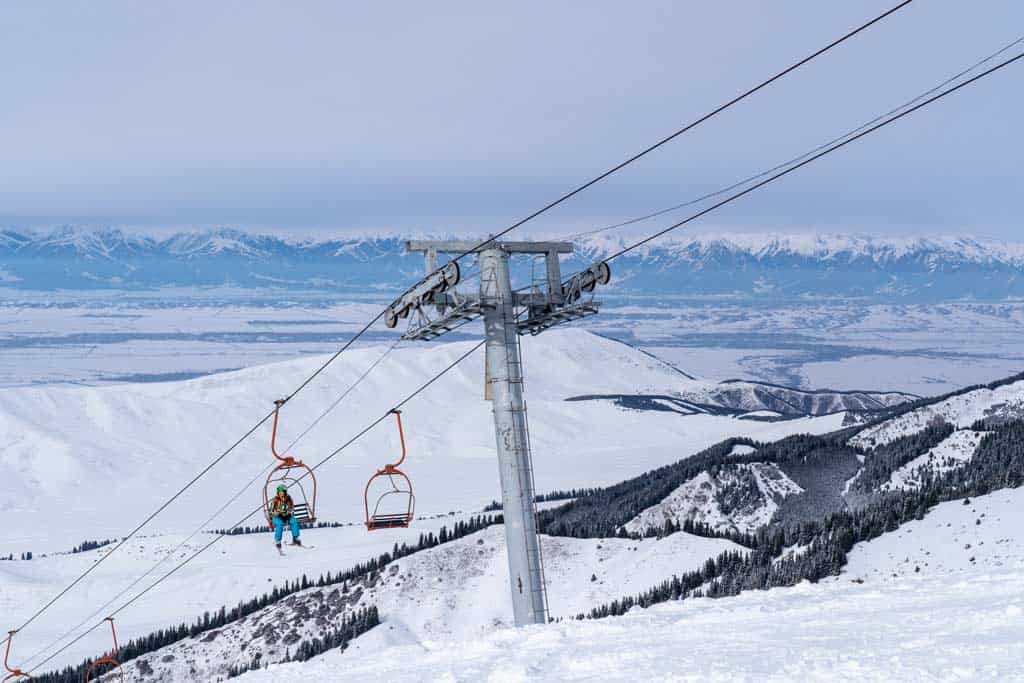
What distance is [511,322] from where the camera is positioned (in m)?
25.1

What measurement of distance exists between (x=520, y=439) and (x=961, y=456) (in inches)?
2897

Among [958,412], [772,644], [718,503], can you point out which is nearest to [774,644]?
[772,644]

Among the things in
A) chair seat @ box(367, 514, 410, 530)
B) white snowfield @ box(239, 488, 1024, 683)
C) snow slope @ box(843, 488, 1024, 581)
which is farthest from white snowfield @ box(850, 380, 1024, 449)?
white snowfield @ box(239, 488, 1024, 683)

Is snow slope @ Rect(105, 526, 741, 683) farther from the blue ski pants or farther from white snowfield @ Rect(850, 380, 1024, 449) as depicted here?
white snowfield @ Rect(850, 380, 1024, 449)

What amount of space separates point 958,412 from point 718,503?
49.2 m

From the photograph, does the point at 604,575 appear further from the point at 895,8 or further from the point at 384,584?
the point at 895,8

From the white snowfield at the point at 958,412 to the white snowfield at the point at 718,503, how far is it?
15640 millimetres

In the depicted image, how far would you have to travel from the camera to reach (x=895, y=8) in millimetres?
14969

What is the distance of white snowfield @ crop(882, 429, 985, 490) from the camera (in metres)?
85.6

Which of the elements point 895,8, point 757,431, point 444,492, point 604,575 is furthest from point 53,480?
point 895,8

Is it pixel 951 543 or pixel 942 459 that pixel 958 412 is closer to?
pixel 942 459

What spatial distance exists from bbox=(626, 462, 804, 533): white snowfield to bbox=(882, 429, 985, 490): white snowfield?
31.0 ft

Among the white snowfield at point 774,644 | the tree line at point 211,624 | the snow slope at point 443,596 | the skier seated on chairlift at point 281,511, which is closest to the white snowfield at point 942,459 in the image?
the snow slope at point 443,596

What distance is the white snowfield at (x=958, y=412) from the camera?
108000mm
